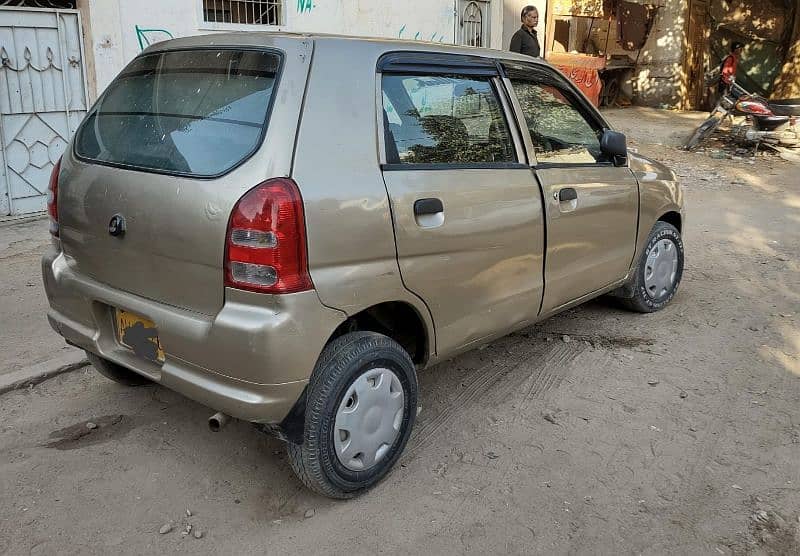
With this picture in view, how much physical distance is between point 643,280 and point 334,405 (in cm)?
290

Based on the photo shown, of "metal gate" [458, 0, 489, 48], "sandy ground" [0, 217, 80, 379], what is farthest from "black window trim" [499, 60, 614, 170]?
"metal gate" [458, 0, 489, 48]

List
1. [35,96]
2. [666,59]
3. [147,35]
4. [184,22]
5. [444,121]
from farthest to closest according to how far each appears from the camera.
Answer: [666,59]
[184,22]
[147,35]
[35,96]
[444,121]

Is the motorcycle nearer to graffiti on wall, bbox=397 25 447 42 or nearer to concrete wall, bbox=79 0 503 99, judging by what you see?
graffiti on wall, bbox=397 25 447 42

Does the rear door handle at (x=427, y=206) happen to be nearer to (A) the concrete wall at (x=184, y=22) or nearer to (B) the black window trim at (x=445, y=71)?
(B) the black window trim at (x=445, y=71)

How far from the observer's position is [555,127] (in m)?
3.96

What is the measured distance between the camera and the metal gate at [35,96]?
6727 millimetres

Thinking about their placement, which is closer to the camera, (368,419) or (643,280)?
(368,419)

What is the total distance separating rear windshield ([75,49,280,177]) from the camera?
8.69 feet

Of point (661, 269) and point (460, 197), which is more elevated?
point (460, 197)

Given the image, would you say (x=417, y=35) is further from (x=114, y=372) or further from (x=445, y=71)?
(x=114, y=372)

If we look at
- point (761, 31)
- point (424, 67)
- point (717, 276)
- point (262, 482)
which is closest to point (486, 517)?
point (262, 482)

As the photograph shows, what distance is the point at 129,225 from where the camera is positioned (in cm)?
277

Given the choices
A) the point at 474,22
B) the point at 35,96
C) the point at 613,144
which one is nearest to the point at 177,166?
the point at 613,144

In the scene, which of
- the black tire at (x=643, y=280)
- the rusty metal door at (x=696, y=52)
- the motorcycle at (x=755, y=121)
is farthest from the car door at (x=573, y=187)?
the rusty metal door at (x=696, y=52)
